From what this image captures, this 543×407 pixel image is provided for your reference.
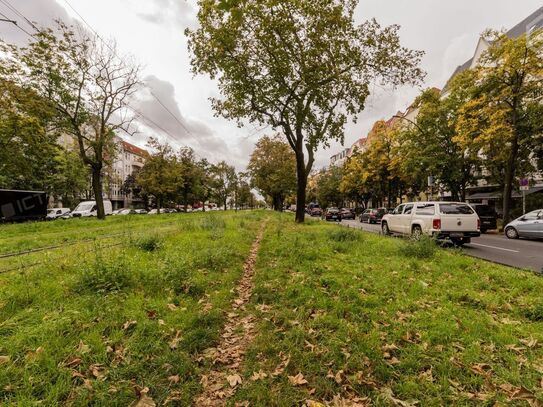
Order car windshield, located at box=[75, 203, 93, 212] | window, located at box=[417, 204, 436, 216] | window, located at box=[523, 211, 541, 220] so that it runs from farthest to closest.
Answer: car windshield, located at box=[75, 203, 93, 212], window, located at box=[523, 211, 541, 220], window, located at box=[417, 204, 436, 216]

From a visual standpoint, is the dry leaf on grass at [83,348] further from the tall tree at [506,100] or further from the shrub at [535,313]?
the tall tree at [506,100]

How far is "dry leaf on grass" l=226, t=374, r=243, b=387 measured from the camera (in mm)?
2900

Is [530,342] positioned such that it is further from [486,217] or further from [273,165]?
[273,165]

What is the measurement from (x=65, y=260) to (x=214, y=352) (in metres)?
5.17

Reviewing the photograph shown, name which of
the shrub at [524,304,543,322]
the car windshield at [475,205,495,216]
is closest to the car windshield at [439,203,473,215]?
the shrub at [524,304,543,322]

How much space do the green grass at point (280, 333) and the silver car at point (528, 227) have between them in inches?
478

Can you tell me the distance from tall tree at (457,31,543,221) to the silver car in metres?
4.00

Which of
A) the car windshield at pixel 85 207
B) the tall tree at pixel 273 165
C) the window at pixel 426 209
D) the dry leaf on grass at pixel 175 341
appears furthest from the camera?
the tall tree at pixel 273 165

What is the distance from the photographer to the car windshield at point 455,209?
11.7 metres

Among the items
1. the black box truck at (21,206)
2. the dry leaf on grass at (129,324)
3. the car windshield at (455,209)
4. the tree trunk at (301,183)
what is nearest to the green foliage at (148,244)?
the dry leaf on grass at (129,324)

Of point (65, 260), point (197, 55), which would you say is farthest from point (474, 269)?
point (197, 55)

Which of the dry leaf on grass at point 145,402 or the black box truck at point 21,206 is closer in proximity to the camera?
the dry leaf on grass at point 145,402

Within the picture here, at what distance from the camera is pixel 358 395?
8.89 ft

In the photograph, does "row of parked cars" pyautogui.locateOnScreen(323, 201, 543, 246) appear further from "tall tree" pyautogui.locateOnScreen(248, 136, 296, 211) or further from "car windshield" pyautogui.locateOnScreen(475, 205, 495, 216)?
"tall tree" pyautogui.locateOnScreen(248, 136, 296, 211)
